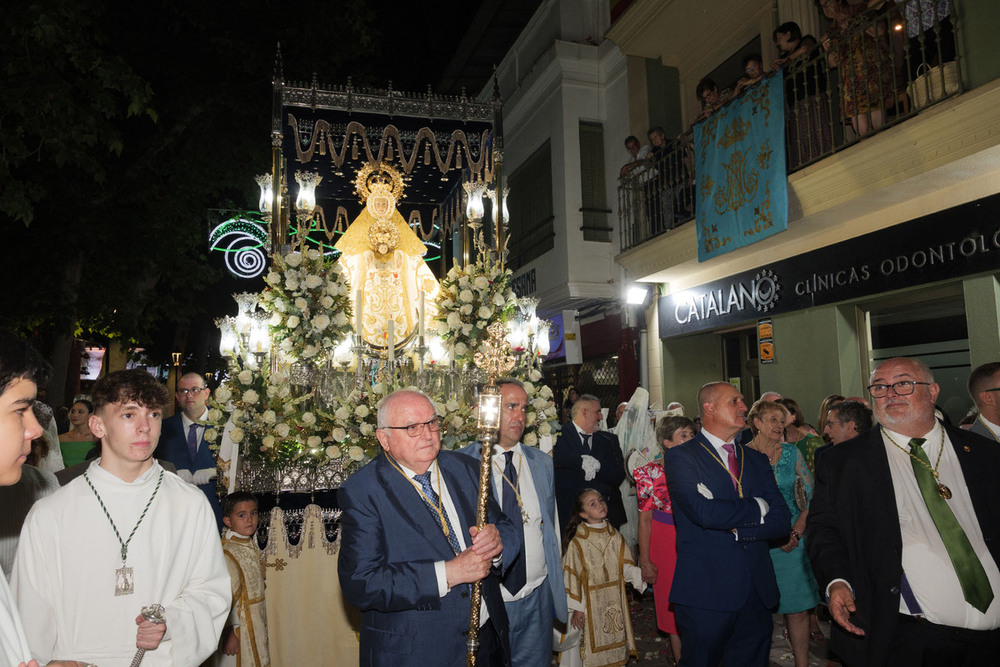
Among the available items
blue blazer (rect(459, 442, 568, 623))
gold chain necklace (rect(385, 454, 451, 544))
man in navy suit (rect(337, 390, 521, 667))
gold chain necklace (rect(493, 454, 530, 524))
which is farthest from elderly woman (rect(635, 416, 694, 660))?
gold chain necklace (rect(385, 454, 451, 544))

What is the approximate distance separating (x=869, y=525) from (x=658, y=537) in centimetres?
249

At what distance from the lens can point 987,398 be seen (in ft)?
14.9

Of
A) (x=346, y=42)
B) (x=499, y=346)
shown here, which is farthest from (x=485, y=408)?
(x=346, y=42)

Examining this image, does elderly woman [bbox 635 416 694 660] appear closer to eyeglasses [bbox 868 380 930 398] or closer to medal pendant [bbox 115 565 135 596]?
eyeglasses [bbox 868 380 930 398]

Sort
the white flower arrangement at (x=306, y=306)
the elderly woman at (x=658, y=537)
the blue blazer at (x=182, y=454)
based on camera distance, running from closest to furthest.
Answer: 1. the elderly woman at (x=658, y=537)
2. the blue blazer at (x=182, y=454)
3. the white flower arrangement at (x=306, y=306)

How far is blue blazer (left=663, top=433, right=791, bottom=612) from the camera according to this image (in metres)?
3.88

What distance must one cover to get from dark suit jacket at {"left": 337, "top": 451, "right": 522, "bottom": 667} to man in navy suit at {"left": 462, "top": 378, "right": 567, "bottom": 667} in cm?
59

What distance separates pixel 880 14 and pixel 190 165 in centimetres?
1045

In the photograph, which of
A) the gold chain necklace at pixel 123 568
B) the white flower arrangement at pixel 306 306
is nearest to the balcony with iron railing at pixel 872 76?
the white flower arrangement at pixel 306 306

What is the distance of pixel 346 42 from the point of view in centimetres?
1316

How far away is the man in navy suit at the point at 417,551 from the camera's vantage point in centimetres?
287

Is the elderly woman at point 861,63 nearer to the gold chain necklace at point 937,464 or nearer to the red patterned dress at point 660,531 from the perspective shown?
the red patterned dress at point 660,531

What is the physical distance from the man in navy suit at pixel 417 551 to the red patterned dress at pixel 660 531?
255cm

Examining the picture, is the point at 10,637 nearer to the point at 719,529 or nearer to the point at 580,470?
the point at 719,529
